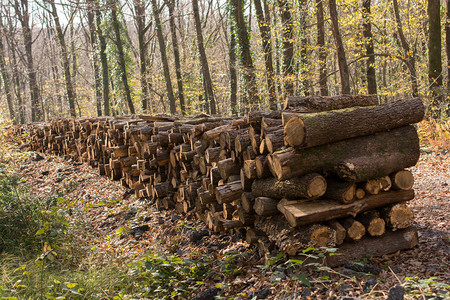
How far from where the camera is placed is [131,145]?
27.7 feet

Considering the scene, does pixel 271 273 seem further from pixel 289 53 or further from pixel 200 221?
pixel 289 53

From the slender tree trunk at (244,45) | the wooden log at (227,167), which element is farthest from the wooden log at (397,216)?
the slender tree trunk at (244,45)

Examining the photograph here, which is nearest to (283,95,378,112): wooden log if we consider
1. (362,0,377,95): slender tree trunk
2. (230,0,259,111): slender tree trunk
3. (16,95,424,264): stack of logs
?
(16,95,424,264): stack of logs

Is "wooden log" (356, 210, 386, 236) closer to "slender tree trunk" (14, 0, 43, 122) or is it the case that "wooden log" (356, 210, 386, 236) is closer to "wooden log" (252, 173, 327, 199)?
"wooden log" (252, 173, 327, 199)

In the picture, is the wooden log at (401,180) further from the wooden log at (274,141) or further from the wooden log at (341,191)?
the wooden log at (274,141)

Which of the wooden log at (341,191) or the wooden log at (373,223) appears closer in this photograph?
the wooden log at (341,191)

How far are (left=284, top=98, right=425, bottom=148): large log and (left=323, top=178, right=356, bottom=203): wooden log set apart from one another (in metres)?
0.48

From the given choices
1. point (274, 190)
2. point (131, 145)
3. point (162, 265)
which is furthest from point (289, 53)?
point (162, 265)

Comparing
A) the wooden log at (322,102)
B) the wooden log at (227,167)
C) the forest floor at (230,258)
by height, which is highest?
the wooden log at (322,102)

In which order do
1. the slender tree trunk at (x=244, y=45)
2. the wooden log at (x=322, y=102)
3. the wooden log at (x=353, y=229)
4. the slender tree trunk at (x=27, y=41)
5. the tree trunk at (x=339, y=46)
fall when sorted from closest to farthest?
the wooden log at (x=353, y=229) → the wooden log at (x=322, y=102) → the tree trunk at (x=339, y=46) → the slender tree trunk at (x=244, y=45) → the slender tree trunk at (x=27, y=41)

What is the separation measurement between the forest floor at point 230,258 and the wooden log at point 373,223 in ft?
0.93

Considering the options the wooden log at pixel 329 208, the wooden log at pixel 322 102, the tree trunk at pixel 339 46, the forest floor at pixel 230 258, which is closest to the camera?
the forest floor at pixel 230 258

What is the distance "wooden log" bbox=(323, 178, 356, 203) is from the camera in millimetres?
3814

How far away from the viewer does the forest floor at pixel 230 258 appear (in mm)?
3295
